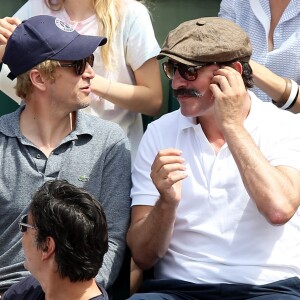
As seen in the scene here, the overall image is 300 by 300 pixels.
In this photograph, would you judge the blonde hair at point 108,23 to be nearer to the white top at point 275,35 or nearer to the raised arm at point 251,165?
the white top at point 275,35

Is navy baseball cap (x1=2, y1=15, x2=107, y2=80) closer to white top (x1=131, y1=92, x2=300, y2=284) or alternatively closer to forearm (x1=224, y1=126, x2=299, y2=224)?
white top (x1=131, y1=92, x2=300, y2=284)

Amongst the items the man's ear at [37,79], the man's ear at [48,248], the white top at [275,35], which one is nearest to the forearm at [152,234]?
the man's ear at [48,248]

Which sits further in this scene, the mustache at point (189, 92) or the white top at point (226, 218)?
the mustache at point (189, 92)

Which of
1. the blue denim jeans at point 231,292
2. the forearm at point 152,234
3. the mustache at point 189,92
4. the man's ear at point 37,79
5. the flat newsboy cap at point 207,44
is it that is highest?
the flat newsboy cap at point 207,44

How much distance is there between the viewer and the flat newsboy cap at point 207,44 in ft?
11.5

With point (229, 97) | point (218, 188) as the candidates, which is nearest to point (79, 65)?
point (229, 97)

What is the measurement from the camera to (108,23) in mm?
4188

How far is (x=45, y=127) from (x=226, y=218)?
0.86m

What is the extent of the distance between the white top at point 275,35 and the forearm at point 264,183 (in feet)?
2.95

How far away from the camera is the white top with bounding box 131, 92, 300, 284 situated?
3.44 m

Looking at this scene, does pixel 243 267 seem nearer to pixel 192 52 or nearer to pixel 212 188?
pixel 212 188

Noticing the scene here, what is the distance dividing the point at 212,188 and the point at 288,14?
1116 millimetres

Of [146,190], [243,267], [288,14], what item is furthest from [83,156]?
[288,14]

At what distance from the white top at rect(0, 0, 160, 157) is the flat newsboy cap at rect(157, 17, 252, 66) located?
1.95 feet
